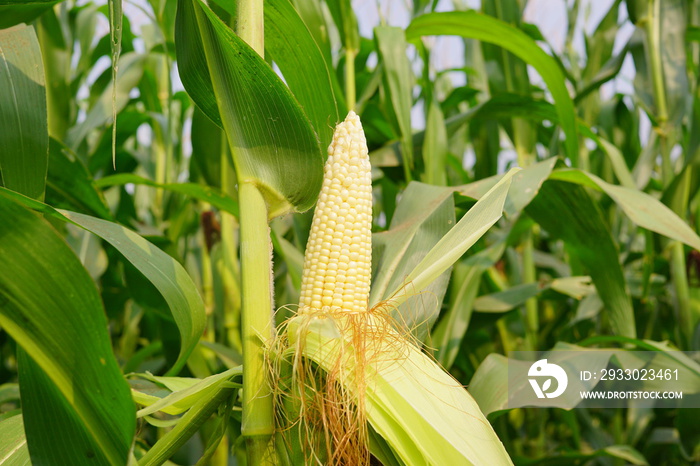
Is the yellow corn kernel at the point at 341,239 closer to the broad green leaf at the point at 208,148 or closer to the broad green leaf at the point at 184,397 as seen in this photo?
the broad green leaf at the point at 184,397

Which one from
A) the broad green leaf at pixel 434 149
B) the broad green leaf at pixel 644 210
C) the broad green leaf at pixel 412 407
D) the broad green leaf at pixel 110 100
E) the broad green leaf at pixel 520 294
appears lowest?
the broad green leaf at pixel 520 294

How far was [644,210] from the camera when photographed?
1598mm

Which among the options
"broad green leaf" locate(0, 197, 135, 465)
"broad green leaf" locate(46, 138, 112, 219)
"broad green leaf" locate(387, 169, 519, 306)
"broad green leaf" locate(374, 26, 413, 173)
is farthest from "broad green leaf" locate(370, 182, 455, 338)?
"broad green leaf" locate(46, 138, 112, 219)

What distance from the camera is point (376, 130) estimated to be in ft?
7.61

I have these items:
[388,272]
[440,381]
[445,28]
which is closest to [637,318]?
[445,28]

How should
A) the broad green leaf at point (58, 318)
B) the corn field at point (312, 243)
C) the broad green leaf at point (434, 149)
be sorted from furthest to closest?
the broad green leaf at point (434, 149), the corn field at point (312, 243), the broad green leaf at point (58, 318)

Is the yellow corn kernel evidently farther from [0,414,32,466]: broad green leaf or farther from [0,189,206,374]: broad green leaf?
[0,414,32,466]: broad green leaf

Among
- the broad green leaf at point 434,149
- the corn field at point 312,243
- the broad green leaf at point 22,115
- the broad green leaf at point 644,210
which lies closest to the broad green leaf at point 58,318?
the corn field at point 312,243

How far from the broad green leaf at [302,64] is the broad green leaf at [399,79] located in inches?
23.8

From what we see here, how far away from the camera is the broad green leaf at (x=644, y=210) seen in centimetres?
155

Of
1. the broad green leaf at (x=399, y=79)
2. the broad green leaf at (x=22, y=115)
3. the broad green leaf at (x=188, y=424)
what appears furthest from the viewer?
the broad green leaf at (x=399, y=79)

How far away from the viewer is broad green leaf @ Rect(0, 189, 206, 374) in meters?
0.95

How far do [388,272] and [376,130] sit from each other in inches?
43.1

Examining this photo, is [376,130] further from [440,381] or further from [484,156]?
[440,381]
